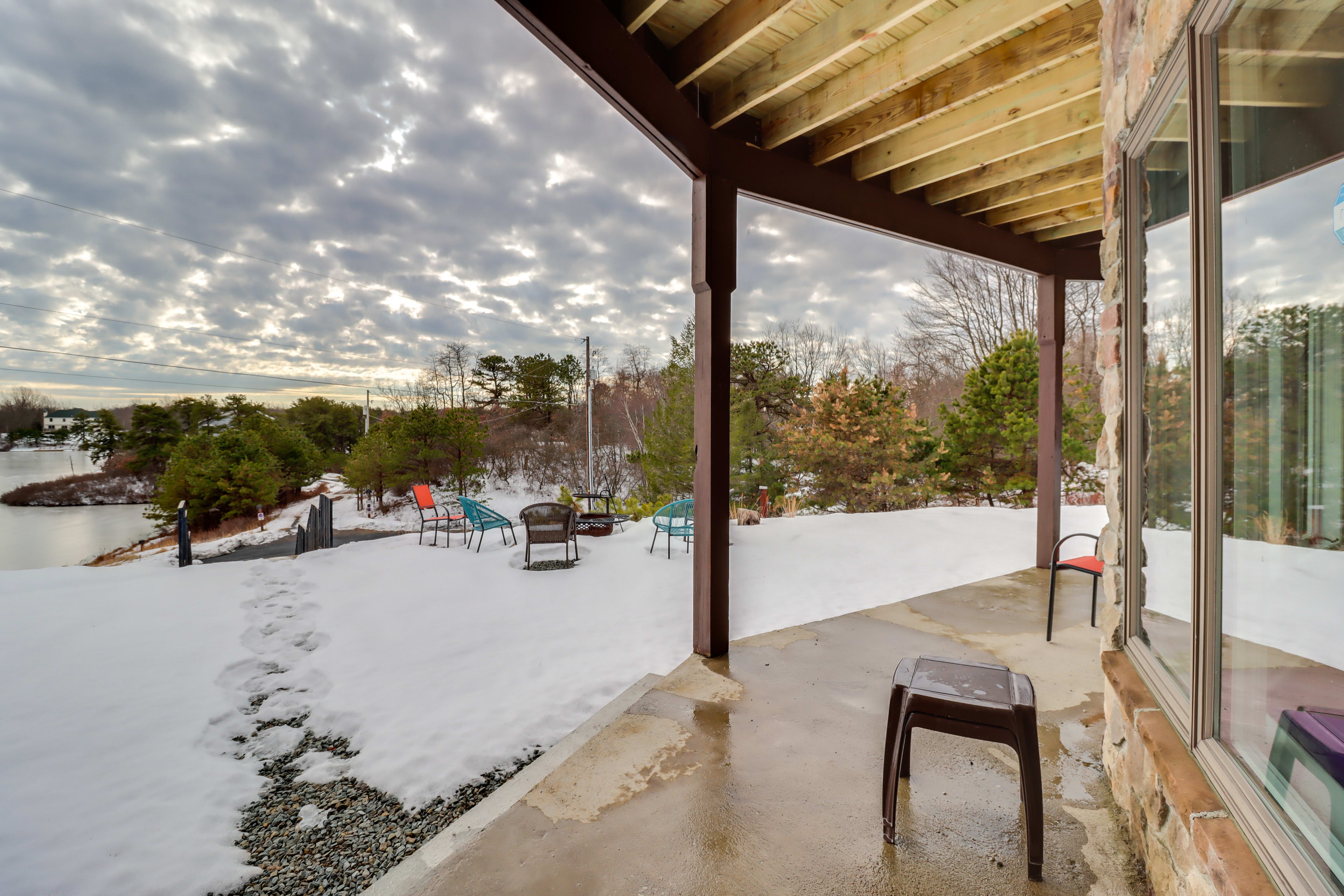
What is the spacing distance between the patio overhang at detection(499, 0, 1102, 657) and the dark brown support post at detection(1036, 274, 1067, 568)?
72 centimetres

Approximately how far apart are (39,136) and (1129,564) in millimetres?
10818

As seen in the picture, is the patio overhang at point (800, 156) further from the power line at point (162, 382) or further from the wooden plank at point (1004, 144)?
the power line at point (162, 382)

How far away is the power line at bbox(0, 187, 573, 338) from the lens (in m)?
6.77

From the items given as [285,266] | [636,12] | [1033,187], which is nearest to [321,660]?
[636,12]

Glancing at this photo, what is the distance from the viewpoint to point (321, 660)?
345cm

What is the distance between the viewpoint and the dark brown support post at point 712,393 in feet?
8.47

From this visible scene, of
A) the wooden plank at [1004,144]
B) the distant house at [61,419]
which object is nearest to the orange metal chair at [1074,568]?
the wooden plank at [1004,144]

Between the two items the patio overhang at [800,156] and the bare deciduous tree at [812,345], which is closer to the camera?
the patio overhang at [800,156]

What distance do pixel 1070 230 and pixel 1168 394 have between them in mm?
3542

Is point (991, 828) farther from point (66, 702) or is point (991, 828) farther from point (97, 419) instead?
point (97, 419)

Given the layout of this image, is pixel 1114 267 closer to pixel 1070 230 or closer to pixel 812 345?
pixel 1070 230

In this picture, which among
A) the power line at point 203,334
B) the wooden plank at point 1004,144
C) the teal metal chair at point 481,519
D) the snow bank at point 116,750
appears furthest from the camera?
the teal metal chair at point 481,519

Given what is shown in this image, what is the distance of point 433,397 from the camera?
1418cm

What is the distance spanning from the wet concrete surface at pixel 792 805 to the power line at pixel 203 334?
8.01 metres
